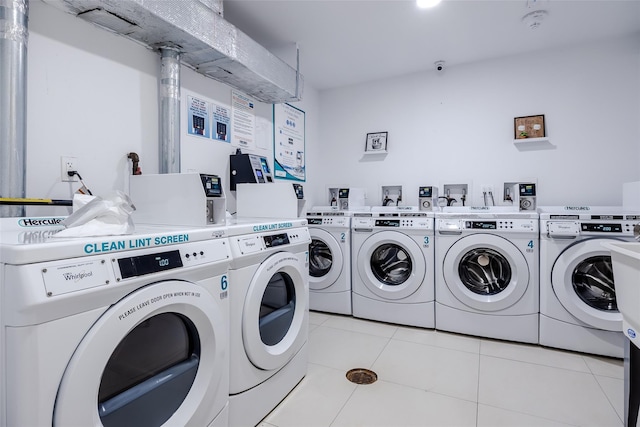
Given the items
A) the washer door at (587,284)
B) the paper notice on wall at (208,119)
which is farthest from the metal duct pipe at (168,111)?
the washer door at (587,284)

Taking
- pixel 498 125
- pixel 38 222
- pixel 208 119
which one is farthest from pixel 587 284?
pixel 38 222

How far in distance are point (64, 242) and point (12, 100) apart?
0.87 meters

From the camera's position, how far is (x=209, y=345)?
1.19 m

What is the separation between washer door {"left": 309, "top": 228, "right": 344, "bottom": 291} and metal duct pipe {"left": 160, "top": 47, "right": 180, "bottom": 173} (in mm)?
1487

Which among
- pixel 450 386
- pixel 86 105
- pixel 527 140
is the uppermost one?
pixel 527 140

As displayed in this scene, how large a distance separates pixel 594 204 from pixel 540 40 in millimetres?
1502

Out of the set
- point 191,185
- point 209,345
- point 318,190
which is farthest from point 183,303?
point 318,190

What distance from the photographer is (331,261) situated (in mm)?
3113

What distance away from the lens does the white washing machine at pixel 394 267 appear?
2678 millimetres

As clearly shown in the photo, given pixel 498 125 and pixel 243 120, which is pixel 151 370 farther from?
pixel 498 125

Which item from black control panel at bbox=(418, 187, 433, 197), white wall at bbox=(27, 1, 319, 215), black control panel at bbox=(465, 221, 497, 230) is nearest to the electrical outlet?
white wall at bbox=(27, 1, 319, 215)

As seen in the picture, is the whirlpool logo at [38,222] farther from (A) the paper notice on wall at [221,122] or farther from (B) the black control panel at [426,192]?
(B) the black control panel at [426,192]

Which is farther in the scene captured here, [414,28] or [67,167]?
[414,28]

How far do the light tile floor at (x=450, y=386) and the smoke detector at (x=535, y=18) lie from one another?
2.42 metres
